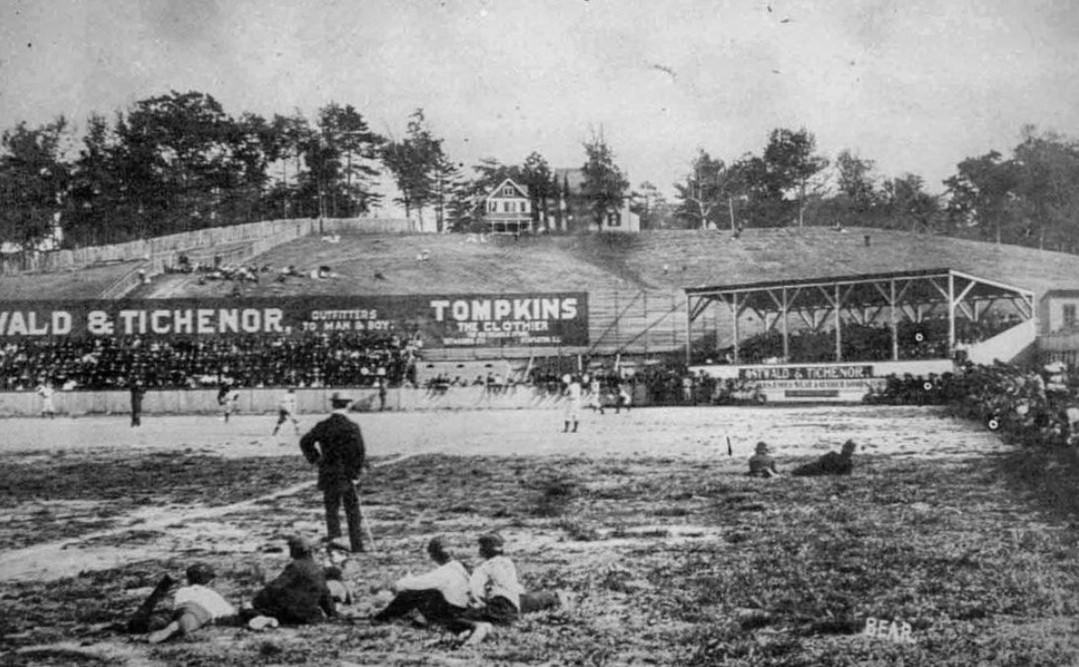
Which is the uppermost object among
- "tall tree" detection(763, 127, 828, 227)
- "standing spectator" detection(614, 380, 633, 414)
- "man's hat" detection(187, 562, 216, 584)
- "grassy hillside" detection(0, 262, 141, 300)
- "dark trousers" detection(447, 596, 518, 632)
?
"tall tree" detection(763, 127, 828, 227)

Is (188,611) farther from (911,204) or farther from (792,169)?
(911,204)

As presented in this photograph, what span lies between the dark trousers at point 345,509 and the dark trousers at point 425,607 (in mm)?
2191

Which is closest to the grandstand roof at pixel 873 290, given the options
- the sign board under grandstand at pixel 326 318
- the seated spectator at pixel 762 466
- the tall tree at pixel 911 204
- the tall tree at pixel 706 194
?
the sign board under grandstand at pixel 326 318

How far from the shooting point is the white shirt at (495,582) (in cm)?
677

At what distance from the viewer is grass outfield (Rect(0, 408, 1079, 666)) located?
20.1ft

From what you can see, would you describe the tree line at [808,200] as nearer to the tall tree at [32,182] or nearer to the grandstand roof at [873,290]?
the grandstand roof at [873,290]

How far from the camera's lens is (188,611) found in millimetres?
6586

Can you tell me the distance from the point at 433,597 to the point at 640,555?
2253mm

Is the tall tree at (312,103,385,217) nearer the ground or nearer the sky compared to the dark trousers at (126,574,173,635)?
nearer the sky

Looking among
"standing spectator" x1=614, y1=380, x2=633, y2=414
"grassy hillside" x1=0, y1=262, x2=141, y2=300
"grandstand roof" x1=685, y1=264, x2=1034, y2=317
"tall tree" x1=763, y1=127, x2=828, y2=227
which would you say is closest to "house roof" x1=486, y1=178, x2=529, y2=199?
"tall tree" x1=763, y1=127, x2=828, y2=227

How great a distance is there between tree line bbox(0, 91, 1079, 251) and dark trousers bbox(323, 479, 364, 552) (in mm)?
5684

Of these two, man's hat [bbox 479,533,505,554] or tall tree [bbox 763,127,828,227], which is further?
tall tree [bbox 763,127,828,227]

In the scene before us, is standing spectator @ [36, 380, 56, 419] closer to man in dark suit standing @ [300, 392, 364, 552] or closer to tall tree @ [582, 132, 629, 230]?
man in dark suit standing @ [300, 392, 364, 552]

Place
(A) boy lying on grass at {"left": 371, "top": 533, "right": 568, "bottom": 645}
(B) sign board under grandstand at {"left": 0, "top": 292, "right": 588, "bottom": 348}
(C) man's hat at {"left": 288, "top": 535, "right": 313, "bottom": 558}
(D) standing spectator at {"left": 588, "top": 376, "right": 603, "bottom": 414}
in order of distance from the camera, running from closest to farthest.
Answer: (A) boy lying on grass at {"left": 371, "top": 533, "right": 568, "bottom": 645} → (C) man's hat at {"left": 288, "top": 535, "right": 313, "bottom": 558} → (D) standing spectator at {"left": 588, "top": 376, "right": 603, "bottom": 414} → (B) sign board under grandstand at {"left": 0, "top": 292, "right": 588, "bottom": 348}
